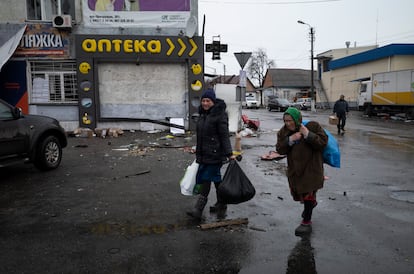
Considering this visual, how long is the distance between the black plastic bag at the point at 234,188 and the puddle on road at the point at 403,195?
2.94 meters

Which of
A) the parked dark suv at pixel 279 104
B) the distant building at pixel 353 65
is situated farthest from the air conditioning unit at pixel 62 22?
the distant building at pixel 353 65

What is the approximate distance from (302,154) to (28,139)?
5.62 m

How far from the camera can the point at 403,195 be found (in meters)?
6.13

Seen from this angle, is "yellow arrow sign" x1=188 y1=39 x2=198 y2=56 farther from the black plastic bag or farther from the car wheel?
the black plastic bag

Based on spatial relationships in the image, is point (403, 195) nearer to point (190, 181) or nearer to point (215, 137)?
point (215, 137)

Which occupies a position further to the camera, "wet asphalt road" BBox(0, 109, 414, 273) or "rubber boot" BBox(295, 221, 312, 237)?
"rubber boot" BBox(295, 221, 312, 237)

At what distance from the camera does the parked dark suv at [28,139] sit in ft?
22.5

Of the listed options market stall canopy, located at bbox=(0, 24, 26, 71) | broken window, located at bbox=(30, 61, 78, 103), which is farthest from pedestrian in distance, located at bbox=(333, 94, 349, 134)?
market stall canopy, located at bbox=(0, 24, 26, 71)

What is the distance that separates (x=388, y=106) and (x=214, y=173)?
1027 inches

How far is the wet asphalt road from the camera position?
365 cm

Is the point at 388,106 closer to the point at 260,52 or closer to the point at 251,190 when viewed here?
the point at 251,190

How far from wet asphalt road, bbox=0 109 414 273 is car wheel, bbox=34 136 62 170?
269 millimetres

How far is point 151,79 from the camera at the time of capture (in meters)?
15.0

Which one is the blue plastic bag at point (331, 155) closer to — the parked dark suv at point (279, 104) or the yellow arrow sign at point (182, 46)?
the yellow arrow sign at point (182, 46)
